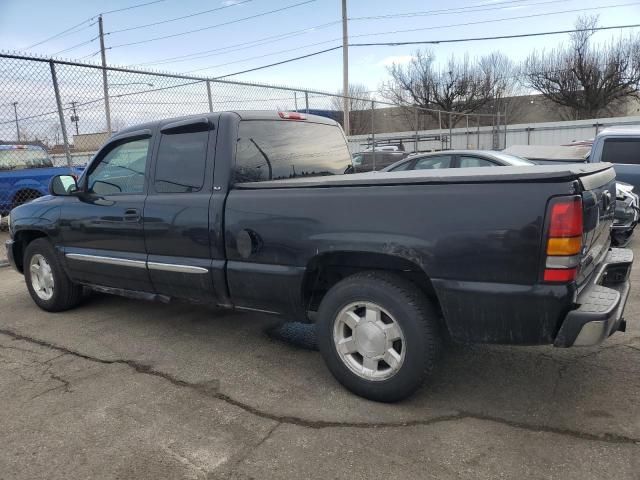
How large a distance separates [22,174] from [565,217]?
1074 centimetres

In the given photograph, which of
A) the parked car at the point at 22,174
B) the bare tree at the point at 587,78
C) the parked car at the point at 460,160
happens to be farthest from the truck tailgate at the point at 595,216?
the bare tree at the point at 587,78

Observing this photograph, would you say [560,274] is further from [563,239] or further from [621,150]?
[621,150]

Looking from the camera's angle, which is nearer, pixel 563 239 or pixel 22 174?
pixel 563 239

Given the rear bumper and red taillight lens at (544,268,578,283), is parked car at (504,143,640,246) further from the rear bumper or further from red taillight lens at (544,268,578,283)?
red taillight lens at (544,268,578,283)

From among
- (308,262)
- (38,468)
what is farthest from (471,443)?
(38,468)

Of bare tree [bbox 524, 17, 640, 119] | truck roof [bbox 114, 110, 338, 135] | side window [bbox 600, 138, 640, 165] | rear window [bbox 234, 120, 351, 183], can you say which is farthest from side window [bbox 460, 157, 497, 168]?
bare tree [bbox 524, 17, 640, 119]

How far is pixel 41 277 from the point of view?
5.17m

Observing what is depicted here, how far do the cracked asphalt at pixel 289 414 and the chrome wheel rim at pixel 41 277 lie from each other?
2.87 ft

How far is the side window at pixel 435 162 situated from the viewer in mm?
8703

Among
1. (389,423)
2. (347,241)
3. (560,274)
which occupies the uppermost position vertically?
(347,241)

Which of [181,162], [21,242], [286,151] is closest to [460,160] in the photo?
[286,151]

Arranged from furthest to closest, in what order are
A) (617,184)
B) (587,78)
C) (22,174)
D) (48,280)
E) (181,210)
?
(587,78)
(22,174)
(617,184)
(48,280)
(181,210)

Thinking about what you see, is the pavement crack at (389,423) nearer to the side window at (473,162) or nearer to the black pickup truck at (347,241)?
the black pickup truck at (347,241)

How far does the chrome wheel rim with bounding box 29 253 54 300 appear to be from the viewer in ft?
16.7
